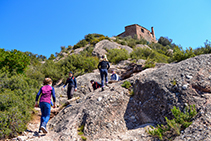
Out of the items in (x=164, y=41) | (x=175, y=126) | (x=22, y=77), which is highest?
(x=164, y=41)

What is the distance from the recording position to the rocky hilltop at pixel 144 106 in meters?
5.06

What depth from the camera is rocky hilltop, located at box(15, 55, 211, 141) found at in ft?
16.6

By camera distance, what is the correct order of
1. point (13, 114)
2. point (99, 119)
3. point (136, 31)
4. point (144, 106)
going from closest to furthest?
1. point (99, 119)
2. point (144, 106)
3. point (13, 114)
4. point (136, 31)

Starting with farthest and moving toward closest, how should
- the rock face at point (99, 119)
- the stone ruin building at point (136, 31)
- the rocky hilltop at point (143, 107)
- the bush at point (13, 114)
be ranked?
the stone ruin building at point (136, 31) → the bush at point (13, 114) → the rock face at point (99, 119) → the rocky hilltop at point (143, 107)

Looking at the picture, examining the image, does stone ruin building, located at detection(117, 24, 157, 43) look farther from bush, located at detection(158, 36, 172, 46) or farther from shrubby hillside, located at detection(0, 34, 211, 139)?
shrubby hillside, located at detection(0, 34, 211, 139)

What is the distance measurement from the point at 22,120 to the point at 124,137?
4400 millimetres

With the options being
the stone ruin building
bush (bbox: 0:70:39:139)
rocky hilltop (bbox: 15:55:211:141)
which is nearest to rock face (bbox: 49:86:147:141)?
rocky hilltop (bbox: 15:55:211:141)

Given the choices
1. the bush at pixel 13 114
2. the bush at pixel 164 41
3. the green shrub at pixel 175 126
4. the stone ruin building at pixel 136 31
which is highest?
the stone ruin building at pixel 136 31

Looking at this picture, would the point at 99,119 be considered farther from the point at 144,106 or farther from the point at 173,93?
the point at 173,93

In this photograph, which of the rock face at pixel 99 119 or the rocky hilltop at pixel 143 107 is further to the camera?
the rock face at pixel 99 119

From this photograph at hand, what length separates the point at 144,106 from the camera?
6094mm

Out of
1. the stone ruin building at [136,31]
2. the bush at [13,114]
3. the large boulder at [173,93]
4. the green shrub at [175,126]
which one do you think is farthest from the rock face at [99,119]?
the stone ruin building at [136,31]

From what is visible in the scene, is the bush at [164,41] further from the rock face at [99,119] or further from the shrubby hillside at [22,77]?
the rock face at [99,119]

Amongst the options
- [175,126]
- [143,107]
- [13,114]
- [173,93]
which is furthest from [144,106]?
[13,114]
